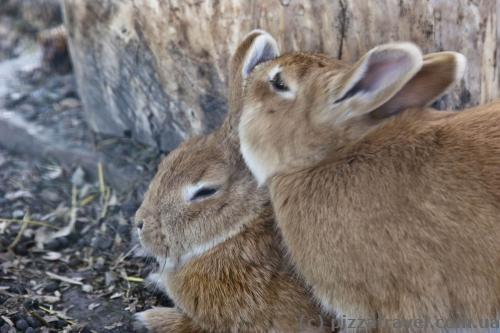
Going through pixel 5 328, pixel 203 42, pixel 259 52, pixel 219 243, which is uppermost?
pixel 259 52

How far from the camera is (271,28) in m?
4.16

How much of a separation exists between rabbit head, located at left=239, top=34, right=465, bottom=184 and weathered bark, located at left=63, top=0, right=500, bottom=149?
0.44 metres

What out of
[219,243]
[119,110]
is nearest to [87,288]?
[219,243]

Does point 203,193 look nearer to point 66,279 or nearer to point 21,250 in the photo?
point 66,279

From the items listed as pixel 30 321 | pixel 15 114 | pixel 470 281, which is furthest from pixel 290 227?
pixel 15 114

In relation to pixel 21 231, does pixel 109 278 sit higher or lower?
lower

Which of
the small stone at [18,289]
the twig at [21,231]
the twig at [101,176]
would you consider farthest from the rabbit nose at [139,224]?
the twig at [101,176]

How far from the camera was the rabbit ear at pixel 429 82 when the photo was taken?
3312 mm

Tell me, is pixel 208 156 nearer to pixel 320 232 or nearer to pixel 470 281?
pixel 320 232

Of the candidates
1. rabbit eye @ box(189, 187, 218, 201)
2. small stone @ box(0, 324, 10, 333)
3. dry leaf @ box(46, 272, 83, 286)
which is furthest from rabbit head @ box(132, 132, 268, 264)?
small stone @ box(0, 324, 10, 333)

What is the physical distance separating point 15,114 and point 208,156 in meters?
2.65

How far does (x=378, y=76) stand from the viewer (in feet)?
10.3

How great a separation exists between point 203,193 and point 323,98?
0.86 meters

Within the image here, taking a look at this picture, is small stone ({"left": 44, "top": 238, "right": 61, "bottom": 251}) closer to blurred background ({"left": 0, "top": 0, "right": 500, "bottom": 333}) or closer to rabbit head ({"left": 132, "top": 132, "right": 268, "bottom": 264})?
blurred background ({"left": 0, "top": 0, "right": 500, "bottom": 333})
